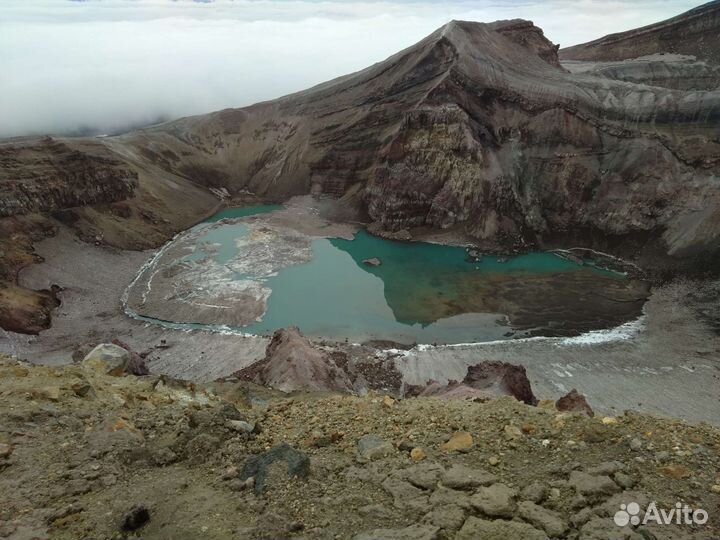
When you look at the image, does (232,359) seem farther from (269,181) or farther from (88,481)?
(269,181)

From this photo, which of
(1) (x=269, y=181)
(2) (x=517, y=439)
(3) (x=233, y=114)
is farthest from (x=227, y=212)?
(2) (x=517, y=439)

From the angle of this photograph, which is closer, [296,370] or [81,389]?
[81,389]

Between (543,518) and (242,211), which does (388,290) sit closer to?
(242,211)

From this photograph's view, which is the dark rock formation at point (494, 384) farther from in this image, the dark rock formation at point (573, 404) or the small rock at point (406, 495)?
the small rock at point (406, 495)

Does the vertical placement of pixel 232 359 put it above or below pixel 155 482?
below

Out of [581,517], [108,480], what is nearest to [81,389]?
[108,480]

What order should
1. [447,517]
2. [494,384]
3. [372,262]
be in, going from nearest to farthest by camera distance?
[447,517]
[494,384]
[372,262]

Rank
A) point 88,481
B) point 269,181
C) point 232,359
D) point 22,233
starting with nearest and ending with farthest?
point 88,481 → point 232,359 → point 22,233 → point 269,181

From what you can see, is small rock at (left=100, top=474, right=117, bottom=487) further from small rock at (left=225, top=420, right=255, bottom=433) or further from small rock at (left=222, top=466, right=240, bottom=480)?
small rock at (left=225, top=420, right=255, bottom=433)
